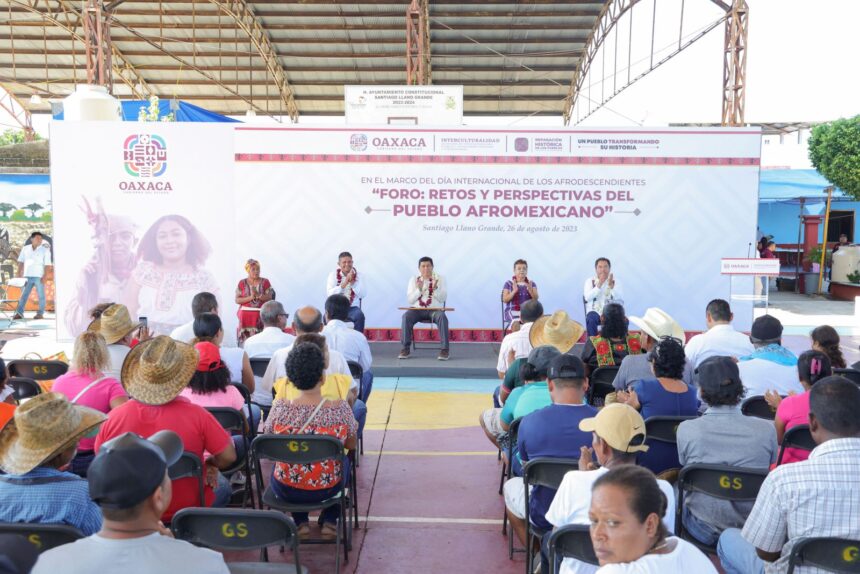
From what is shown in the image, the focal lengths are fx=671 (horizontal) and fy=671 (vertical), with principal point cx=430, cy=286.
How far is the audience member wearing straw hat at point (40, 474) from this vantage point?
7.39 feet

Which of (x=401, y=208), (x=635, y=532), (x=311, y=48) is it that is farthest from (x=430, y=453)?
(x=311, y=48)

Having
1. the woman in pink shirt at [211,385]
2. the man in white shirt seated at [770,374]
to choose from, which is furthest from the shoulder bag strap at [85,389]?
the man in white shirt seated at [770,374]

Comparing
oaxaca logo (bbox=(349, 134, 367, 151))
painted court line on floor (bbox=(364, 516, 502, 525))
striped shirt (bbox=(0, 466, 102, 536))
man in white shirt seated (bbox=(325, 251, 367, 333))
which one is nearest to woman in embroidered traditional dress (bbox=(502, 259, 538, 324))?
man in white shirt seated (bbox=(325, 251, 367, 333))

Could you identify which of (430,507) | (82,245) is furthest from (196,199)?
(430,507)

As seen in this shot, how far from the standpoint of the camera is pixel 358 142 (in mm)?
8852

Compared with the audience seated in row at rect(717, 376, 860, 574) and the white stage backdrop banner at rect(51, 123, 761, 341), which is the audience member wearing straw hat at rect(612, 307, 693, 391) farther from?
the white stage backdrop banner at rect(51, 123, 761, 341)

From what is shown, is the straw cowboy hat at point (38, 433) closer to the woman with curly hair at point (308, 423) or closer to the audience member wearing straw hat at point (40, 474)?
the audience member wearing straw hat at point (40, 474)

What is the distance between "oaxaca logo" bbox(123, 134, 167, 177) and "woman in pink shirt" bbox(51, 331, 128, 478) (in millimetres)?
5733

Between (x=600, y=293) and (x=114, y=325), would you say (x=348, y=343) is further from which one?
(x=600, y=293)

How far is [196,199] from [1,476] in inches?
279

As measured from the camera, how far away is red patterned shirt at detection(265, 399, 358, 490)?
3.28 metres

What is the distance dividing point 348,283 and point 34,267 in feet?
20.1

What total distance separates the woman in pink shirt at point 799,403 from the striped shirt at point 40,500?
10.2ft

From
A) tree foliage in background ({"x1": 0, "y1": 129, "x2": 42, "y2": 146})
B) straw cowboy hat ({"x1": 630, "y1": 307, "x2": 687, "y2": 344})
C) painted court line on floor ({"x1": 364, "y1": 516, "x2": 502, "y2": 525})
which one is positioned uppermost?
tree foliage in background ({"x1": 0, "y1": 129, "x2": 42, "y2": 146})
